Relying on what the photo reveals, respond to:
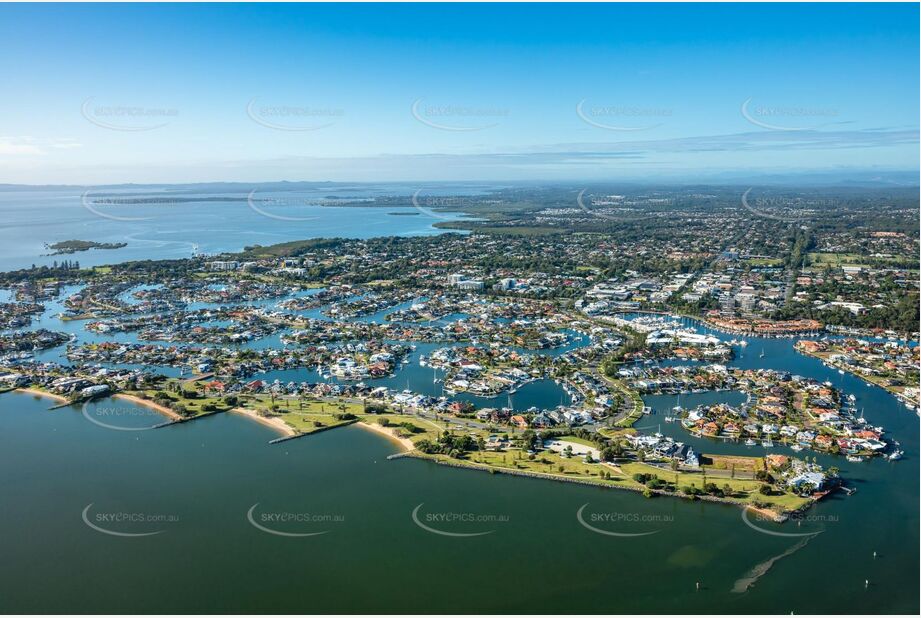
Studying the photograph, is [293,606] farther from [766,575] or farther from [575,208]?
[575,208]

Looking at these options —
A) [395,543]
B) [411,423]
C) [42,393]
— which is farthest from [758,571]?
[42,393]

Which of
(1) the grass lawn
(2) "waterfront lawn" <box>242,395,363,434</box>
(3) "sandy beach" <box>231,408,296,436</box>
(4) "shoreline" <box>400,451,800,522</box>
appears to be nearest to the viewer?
(4) "shoreline" <box>400,451,800,522</box>

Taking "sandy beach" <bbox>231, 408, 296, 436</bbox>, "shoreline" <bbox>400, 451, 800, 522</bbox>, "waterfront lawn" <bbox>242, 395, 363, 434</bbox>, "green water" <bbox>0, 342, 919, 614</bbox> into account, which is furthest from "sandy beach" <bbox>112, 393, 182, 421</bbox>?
"shoreline" <bbox>400, 451, 800, 522</bbox>

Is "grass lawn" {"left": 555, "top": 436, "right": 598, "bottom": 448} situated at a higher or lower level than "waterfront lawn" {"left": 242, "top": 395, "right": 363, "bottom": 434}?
higher

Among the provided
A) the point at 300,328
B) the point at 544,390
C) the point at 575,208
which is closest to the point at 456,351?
the point at 544,390

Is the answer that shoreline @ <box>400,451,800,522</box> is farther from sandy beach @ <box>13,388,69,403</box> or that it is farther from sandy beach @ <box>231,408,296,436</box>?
sandy beach @ <box>13,388,69,403</box>

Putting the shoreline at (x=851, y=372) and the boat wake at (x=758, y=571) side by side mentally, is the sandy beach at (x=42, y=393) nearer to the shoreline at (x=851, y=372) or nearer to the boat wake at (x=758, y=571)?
the boat wake at (x=758, y=571)

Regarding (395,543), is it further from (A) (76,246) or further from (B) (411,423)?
(A) (76,246)

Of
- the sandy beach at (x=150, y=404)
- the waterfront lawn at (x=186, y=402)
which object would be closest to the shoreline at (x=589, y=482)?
the waterfront lawn at (x=186, y=402)
